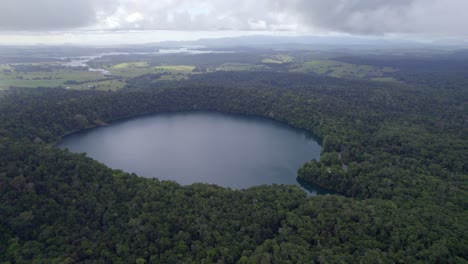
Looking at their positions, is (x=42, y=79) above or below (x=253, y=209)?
above

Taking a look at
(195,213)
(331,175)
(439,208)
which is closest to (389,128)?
(331,175)

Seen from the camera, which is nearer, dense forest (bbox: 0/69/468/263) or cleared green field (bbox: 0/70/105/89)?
dense forest (bbox: 0/69/468/263)

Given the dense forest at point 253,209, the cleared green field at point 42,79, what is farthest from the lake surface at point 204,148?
the cleared green field at point 42,79

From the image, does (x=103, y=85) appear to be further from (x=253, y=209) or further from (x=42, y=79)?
(x=253, y=209)

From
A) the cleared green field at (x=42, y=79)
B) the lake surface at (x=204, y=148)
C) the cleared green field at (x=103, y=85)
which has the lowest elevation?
the lake surface at (x=204, y=148)

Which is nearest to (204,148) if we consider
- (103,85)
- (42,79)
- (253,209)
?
(253,209)

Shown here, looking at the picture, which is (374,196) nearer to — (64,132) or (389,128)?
(389,128)

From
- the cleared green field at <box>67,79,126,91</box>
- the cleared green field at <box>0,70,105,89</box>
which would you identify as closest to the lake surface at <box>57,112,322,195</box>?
the cleared green field at <box>67,79,126,91</box>

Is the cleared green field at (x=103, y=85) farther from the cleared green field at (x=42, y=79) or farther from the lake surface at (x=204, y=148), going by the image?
the lake surface at (x=204, y=148)

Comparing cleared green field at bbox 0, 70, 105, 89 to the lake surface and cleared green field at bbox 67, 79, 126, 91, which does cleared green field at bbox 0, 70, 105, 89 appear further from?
the lake surface
